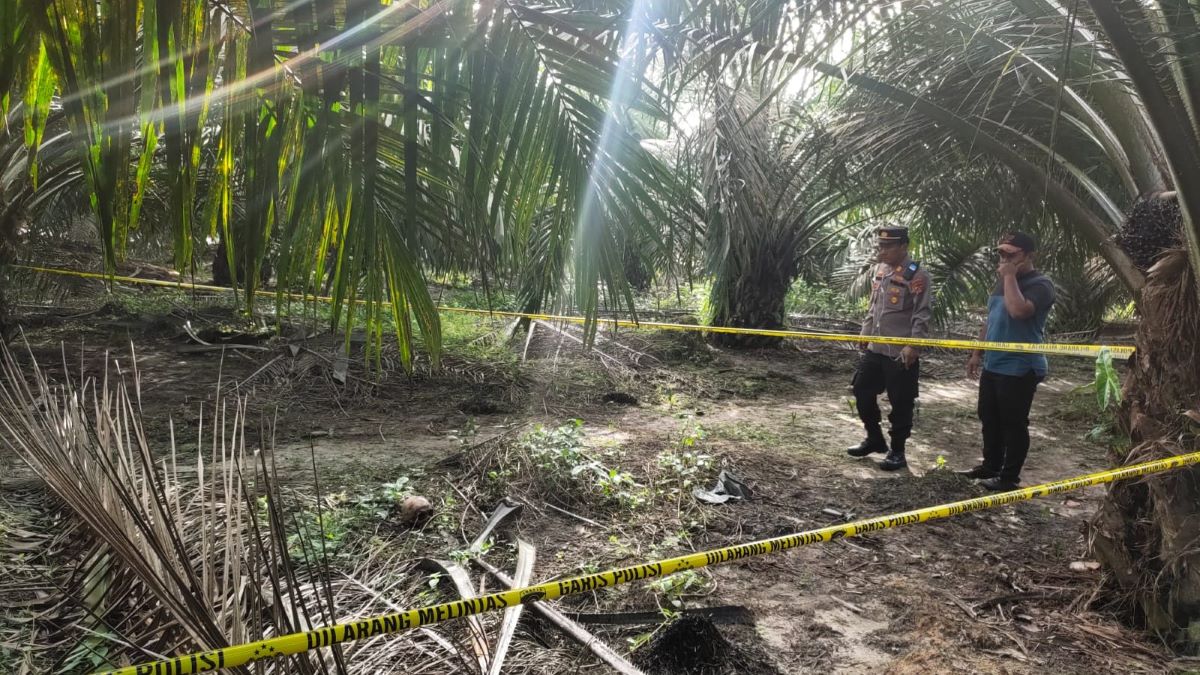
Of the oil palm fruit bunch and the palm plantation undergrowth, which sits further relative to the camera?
the oil palm fruit bunch

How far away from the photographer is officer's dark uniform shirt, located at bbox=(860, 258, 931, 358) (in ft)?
14.5

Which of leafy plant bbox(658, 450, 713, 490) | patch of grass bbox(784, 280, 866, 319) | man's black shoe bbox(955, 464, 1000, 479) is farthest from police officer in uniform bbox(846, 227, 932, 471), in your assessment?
patch of grass bbox(784, 280, 866, 319)

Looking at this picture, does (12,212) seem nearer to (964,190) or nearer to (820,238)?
(964,190)

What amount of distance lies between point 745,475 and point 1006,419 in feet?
5.13

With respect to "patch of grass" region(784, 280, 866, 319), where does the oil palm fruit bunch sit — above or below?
above

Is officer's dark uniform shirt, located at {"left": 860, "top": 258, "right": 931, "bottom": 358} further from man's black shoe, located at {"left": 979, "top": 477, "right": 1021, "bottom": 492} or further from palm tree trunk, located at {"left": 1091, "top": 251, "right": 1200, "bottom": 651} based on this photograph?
palm tree trunk, located at {"left": 1091, "top": 251, "right": 1200, "bottom": 651}

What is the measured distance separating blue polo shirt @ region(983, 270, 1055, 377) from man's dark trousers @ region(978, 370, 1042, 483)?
0.18 ft

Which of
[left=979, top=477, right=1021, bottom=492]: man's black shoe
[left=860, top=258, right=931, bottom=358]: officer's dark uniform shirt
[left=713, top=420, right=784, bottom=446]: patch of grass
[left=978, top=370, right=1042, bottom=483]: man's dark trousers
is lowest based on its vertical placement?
[left=979, top=477, right=1021, bottom=492]: man's black shoe

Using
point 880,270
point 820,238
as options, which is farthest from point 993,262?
point 880,270

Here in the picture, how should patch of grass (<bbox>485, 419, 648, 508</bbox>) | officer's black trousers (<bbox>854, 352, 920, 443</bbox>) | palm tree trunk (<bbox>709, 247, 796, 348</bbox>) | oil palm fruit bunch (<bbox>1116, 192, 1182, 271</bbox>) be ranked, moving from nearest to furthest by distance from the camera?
oil palm fruit bunch (<bbox>1116, 192, 1182, 271</bbox>), patch of grass (<bbox>485, 419, 648, 508</bbox>), officer's black trousers (<bbox>854, 352, 920, 443</bbox>), palm tree trunk (<bbox>709, 247, 796, 348</bbox>)

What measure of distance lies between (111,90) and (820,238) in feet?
30.2

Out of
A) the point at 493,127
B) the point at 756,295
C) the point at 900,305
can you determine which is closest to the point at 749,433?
the point at 900,305

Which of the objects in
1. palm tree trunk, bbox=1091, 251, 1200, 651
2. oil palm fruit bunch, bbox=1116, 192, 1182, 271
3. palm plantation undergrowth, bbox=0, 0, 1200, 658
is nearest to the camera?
palm plantation undergrowth, bbox=0, 0, 1200, 658

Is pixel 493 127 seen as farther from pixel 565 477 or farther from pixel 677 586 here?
pixel 565 477
